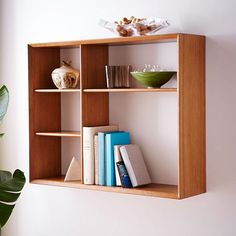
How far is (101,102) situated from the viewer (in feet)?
11.3

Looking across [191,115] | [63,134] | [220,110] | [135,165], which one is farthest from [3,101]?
[220,110]

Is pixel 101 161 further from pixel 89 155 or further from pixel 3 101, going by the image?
pixel 3 101

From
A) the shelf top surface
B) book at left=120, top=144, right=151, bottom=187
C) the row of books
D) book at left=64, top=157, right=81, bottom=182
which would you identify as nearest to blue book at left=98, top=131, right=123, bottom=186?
the row of books

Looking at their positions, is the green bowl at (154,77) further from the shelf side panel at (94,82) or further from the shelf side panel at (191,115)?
the shelf side panel at (94,82)

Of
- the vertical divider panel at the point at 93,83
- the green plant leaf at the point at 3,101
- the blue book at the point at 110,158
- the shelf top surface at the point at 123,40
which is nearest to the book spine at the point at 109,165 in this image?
the blue book at the point at 110,158

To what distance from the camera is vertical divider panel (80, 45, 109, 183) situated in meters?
3.33

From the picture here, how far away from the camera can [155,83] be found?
3.13m

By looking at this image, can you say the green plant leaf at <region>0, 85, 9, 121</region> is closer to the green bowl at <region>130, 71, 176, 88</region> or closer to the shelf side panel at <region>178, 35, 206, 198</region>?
the green bowl at <region>130, 71, 176, 88</region>

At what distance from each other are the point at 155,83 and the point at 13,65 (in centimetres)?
112

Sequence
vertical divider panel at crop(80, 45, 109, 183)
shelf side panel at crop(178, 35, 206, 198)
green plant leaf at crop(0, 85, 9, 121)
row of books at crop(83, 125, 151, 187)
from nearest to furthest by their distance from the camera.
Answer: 1. green plant leaf at crop(0, 85, 9, 121)
2. shelf side panel at crop(178, 35, 206, 198)
3. row of books at crop(83, 125, 151, 187)
4. vertical divider panel at crop(80, 45, 109, 183)

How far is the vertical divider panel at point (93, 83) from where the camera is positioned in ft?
10.9

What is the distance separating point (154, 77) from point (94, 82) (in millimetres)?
417

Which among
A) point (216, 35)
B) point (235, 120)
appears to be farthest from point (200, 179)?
point (216, 35)

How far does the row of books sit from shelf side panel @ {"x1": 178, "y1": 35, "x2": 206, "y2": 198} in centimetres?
28
